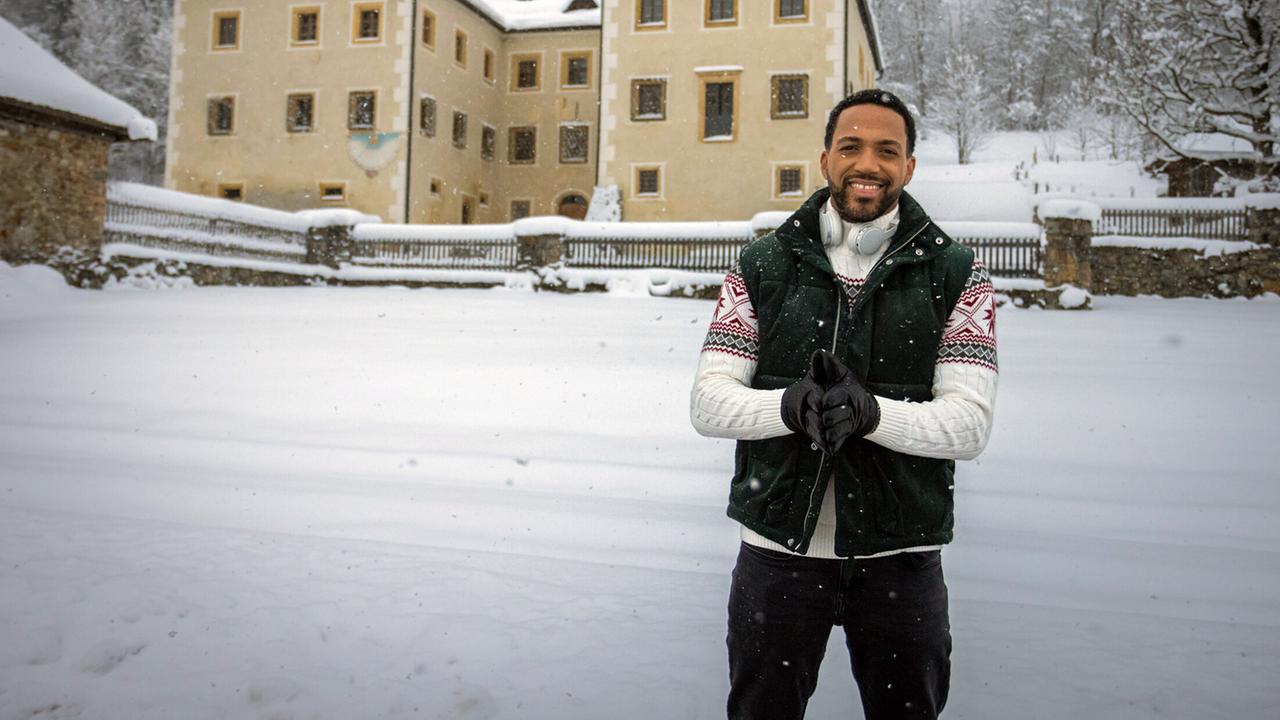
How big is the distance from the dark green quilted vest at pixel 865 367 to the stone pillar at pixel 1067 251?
1357 centimetres

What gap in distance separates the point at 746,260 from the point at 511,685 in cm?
195

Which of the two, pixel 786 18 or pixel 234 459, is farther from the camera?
pixel 786 18

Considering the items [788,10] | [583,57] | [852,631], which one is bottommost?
[852,631]

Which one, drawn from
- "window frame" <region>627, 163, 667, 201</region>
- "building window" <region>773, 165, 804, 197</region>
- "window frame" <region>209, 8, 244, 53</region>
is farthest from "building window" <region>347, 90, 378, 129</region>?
"building window" <region>773, 165, 804, 197</region>

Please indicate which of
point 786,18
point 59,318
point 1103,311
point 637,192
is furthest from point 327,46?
point 1103,311

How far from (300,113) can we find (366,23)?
3.91m

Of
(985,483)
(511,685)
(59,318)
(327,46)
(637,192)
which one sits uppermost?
(327,46)

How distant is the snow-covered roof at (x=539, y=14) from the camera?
32688 mm

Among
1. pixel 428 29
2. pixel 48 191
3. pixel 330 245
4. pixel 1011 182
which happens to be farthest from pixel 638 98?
pixel 1011 182

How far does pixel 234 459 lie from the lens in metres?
6.34

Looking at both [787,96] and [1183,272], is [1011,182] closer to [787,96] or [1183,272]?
[787,96]

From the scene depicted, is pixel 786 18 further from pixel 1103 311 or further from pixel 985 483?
pixel 985 483

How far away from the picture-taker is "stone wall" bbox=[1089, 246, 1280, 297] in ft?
54.7

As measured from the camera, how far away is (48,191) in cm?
1449
